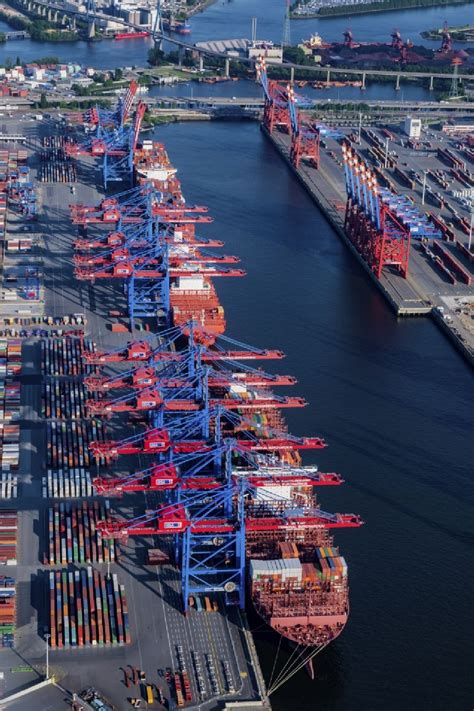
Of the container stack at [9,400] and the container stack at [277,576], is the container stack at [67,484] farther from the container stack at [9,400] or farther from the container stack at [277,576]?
the container stack at [277,576]

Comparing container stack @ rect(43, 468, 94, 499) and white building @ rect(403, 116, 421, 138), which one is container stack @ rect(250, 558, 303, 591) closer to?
container stack @ rect(43, 468, 94, 499)

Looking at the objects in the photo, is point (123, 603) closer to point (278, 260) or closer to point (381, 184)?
point (278, 260)

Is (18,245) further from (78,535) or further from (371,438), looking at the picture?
(78,535)

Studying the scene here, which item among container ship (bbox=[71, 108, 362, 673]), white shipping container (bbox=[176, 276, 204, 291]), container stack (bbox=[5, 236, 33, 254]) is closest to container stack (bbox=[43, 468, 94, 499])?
container ship (bbox=[71, 108, 362, 673])

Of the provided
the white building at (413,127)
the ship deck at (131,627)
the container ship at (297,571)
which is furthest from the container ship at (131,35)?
the container ship at (297,571)

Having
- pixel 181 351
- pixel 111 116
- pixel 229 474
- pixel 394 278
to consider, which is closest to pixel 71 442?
pixel 181 351
